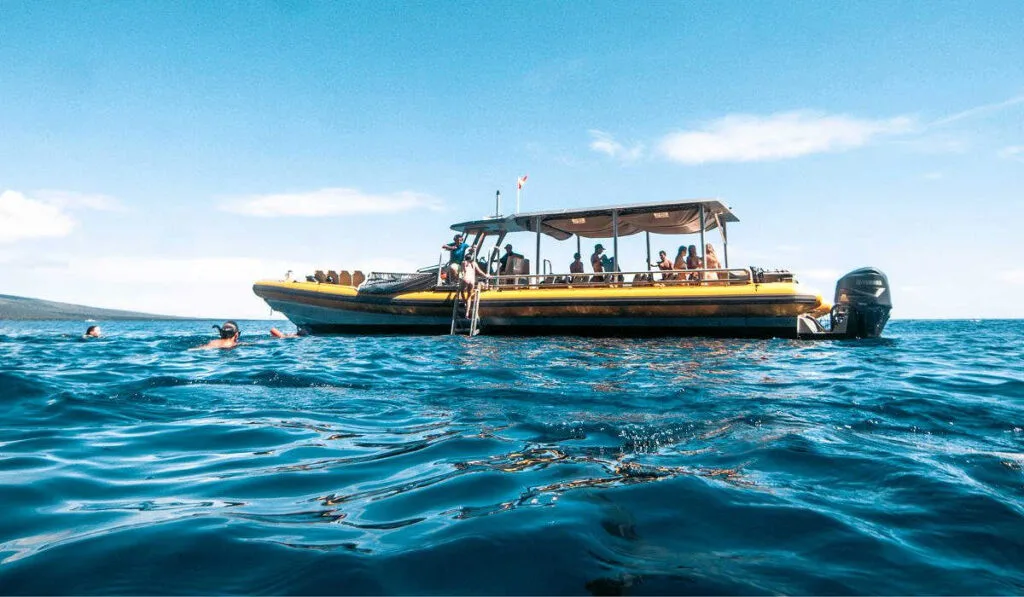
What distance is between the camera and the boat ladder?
13.1 metres

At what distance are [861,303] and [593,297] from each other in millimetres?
5249

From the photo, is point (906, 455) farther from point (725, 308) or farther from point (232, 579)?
point (725, 308)

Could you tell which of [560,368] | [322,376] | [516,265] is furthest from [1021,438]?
[516,265]

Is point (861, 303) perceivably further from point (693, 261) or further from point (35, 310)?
point (35, 310)

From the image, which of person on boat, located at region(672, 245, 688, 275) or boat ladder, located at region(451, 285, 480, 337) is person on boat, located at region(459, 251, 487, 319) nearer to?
boat ladder, located at region(451, 285, 480, 337)

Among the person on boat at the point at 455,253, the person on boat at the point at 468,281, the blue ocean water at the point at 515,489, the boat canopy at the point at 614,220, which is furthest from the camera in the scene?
the person on boat at the point at 455,253

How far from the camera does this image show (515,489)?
2408 millimetres

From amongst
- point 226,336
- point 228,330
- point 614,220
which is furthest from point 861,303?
point 226,336

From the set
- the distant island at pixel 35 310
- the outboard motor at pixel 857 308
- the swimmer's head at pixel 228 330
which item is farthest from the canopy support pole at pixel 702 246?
the distant island at pixel 35 310

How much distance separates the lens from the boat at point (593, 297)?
444 inches

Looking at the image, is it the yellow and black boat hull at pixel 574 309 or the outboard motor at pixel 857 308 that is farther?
the outboard motor at pixel 857 308

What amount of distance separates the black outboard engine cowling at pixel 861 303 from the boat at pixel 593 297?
20mm

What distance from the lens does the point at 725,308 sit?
36.9 ft

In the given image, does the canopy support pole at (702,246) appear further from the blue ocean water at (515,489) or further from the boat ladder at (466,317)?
the blue ocean water at (515,489)
